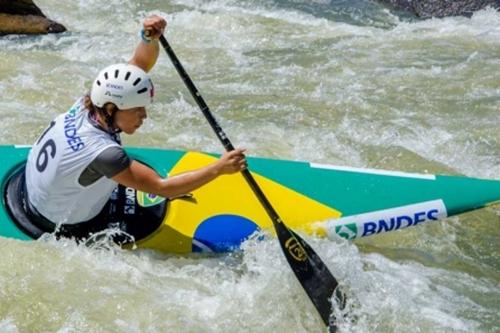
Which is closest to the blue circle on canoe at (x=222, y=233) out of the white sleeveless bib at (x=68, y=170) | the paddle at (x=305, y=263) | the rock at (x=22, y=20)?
the paddle at (x=305, y=263)

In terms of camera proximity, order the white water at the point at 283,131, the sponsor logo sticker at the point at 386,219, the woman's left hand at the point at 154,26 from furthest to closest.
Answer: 1. the sponsor logo sticker at the point at 386,219
2. the woman's left hand at the point at 154,26
3. the white water at the point at 283,131

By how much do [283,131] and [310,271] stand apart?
2529mm

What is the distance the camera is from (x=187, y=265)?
3928 mm

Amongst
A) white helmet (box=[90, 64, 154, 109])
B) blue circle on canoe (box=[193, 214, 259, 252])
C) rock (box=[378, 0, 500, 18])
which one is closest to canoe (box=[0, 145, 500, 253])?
blue circle on canoe (box=[193, 214, 259, 252])

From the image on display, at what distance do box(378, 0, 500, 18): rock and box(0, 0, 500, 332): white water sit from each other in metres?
0.31

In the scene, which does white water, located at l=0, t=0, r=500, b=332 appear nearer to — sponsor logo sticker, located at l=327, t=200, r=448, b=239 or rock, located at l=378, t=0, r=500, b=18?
sponsor logo sticker, located at l=327, t=200, r=448, b=239

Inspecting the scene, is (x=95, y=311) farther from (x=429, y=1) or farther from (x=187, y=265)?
(x=429, y=1)

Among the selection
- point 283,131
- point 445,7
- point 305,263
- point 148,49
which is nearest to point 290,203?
point 305,263

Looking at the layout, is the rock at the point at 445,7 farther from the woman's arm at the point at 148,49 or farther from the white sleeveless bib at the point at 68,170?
the white sleeveless bib at the point at 68,170

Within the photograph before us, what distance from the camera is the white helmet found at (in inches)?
131

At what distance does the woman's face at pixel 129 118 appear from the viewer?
3.41 meters

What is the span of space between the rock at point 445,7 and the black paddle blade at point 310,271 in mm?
8025

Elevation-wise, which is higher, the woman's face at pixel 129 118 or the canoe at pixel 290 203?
the woman's face at pixel 129 118

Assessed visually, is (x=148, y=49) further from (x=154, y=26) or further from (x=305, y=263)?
(x=305, y=263)
